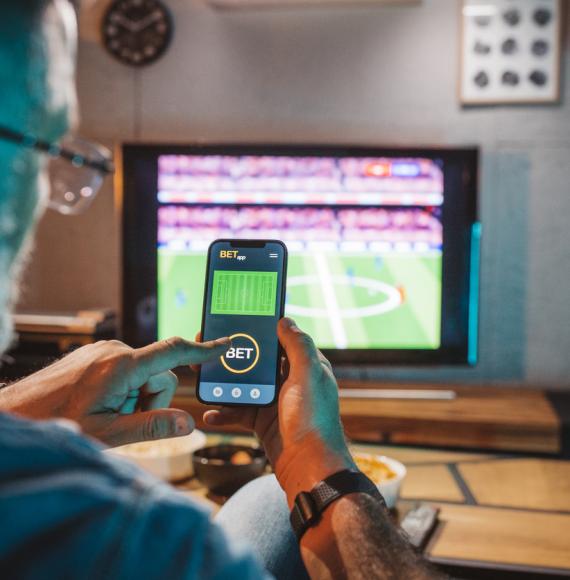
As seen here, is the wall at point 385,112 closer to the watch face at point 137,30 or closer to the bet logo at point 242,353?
the watch face at point 137,30

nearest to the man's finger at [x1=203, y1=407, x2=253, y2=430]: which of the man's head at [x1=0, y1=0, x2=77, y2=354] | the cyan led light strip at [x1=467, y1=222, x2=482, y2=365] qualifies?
the man's head at [x1=0, y1=0, x2=77, y2=354]

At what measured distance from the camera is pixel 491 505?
4.63 feet

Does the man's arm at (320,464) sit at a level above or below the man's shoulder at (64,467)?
below

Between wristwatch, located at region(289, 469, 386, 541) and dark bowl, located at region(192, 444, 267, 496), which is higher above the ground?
wristwatch, located at region(289, 469, 386, 541)

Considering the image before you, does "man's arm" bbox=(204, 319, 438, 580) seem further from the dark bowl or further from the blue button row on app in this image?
the dark bowl

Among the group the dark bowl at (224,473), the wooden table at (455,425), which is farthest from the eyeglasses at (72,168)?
the wooden table at (455,425)

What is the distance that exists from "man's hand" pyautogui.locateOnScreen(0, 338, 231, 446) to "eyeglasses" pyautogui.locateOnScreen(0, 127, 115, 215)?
23cm

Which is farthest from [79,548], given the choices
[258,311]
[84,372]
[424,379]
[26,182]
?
[424,379]

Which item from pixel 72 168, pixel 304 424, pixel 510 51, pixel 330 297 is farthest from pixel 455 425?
pixel 72 168

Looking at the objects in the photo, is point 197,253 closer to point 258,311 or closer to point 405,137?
point 405,137

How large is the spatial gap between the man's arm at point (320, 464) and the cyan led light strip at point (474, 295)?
5.36 ft

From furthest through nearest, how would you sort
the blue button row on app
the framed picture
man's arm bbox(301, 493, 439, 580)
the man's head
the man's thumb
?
the framed picture < the blue button row on app < the man's thumb < man's arm bbox(301, 493, 439, 580) < the man's head

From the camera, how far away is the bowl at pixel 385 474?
126 centimetres

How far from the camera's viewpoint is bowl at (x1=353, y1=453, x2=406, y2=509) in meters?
1.26
